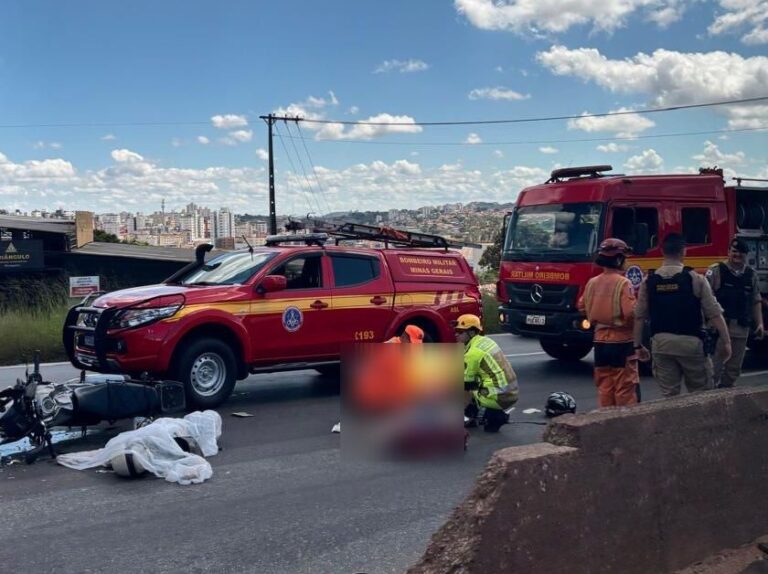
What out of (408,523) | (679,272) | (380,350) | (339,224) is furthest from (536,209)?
(408,523)

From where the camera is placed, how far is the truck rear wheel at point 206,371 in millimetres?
8438

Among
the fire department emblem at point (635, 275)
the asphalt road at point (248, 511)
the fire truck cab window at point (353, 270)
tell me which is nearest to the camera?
the asphalt road at point (248, 511)

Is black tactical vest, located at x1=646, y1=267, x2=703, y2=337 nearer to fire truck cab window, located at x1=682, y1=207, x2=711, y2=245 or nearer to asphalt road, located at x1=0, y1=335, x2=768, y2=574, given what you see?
asphalt road, located at x1=0, y1=335, x2=768, y2=574

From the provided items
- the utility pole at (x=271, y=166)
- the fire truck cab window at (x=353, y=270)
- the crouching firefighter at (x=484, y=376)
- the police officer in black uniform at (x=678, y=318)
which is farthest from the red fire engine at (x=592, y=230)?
the utility pole at (x=271, y=166)

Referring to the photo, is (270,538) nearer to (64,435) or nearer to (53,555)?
(53,555)

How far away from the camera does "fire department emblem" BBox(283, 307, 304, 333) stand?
921 cm

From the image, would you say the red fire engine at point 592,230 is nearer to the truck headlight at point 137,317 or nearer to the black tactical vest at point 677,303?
the black tactical vest at point 677,303

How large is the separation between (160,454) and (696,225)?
Result: 8546mm

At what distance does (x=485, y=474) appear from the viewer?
135 inches

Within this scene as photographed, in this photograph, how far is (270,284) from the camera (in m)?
9.02

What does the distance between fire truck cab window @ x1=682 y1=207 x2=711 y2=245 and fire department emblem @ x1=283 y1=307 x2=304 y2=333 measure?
5848mm

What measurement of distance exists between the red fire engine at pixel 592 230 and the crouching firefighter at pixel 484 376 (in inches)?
149

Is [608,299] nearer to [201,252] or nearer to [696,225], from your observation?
[201,252]

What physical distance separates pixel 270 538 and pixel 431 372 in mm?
1489
